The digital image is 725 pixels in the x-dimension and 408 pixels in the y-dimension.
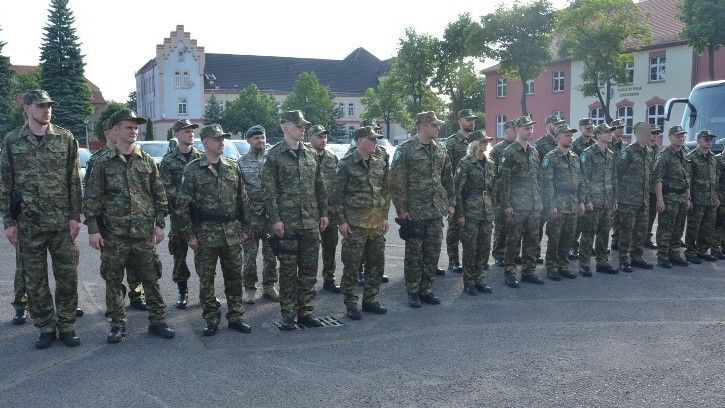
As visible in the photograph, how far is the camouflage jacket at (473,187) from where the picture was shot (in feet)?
24.8

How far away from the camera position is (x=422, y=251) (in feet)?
23.5

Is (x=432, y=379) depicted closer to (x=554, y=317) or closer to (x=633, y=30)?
(x=554, y=317)

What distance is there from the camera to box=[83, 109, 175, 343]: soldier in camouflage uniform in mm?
5621

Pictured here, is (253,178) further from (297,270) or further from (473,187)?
(473,187)

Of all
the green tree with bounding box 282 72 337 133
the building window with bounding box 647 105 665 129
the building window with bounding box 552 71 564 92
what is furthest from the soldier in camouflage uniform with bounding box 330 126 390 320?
the green tree with bounding box 282 72 337 133

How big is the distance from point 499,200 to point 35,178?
5.43 metres

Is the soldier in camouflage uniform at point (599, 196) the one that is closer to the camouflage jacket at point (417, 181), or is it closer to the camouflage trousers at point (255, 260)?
the camouflage jacket at point (417, 181)

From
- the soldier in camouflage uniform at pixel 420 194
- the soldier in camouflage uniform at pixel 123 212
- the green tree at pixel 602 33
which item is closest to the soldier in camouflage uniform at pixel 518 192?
the soldier in camouflage uniform at pixel 420 194

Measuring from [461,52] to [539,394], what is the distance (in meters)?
48.1

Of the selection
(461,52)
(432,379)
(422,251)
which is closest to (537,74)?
(461,52)

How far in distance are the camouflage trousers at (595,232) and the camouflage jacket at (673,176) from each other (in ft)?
4.14

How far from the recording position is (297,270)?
6.37m

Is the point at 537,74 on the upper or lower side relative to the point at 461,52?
lower

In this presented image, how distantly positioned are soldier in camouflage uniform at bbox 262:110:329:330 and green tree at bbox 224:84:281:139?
52687 millimetres
